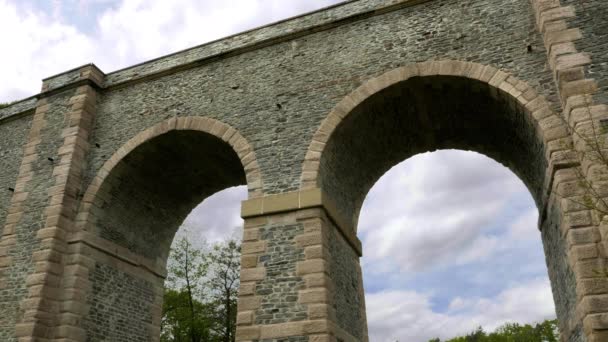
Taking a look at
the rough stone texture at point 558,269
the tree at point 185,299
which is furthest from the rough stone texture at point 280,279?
the tree at point 185,299

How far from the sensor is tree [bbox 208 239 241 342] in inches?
945

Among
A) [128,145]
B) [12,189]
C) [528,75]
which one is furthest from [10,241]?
[528,75]

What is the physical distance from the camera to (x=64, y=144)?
13234 mm

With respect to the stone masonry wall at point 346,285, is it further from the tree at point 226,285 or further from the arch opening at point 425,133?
the tree at point 226,285

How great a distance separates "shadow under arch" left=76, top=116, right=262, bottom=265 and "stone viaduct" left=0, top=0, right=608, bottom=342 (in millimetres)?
48

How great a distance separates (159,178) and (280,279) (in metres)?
5.83

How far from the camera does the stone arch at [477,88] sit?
895 cm

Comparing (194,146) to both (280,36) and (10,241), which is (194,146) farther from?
(10,241)

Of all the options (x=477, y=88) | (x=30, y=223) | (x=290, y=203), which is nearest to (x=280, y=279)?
(x=290, y=203)

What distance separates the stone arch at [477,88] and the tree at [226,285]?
14.9m

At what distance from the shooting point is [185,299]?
2580cm

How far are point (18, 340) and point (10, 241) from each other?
2.76m

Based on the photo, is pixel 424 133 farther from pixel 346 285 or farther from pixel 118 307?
A: pixel 118 307

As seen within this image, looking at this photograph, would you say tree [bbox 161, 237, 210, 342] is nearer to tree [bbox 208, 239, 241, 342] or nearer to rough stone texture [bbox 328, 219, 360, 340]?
tree [bbox 208, 239, 241, 342]
